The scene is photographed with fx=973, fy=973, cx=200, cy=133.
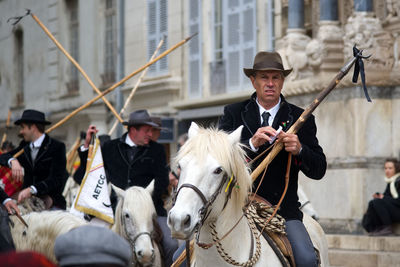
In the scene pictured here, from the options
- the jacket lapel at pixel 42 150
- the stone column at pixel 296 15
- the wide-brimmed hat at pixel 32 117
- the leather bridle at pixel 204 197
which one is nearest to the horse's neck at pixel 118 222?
the jacket lapel at pixel 42 150

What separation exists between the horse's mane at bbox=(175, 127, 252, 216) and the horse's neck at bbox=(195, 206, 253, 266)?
0.38ft

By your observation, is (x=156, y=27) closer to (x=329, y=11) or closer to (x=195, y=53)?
(x=195, y=53)

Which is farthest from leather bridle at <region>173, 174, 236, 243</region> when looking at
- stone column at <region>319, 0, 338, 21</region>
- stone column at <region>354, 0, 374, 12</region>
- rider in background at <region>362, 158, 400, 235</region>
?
stone column at <region>319, 0, 338, 21</region>

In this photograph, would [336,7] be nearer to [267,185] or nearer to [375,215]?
[375,215]

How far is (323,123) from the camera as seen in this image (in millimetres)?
15914

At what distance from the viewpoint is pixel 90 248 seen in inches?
122

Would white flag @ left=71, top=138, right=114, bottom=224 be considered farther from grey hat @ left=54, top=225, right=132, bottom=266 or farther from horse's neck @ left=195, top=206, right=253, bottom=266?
grey hat @ left=54, top=225, right=132, bottom=266

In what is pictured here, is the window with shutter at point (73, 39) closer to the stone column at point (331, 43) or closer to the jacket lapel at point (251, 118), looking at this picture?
the stone column at point (331, 43)

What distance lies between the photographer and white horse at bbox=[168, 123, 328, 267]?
5.38 meters

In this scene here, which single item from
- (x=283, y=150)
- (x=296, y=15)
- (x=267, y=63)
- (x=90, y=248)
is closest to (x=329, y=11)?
(x=296, y=15)

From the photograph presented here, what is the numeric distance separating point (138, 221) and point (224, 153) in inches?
153

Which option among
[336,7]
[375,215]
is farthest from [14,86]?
[375,215]

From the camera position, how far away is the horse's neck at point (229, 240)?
5770 millimetres

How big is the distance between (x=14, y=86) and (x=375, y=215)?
23.1 m
